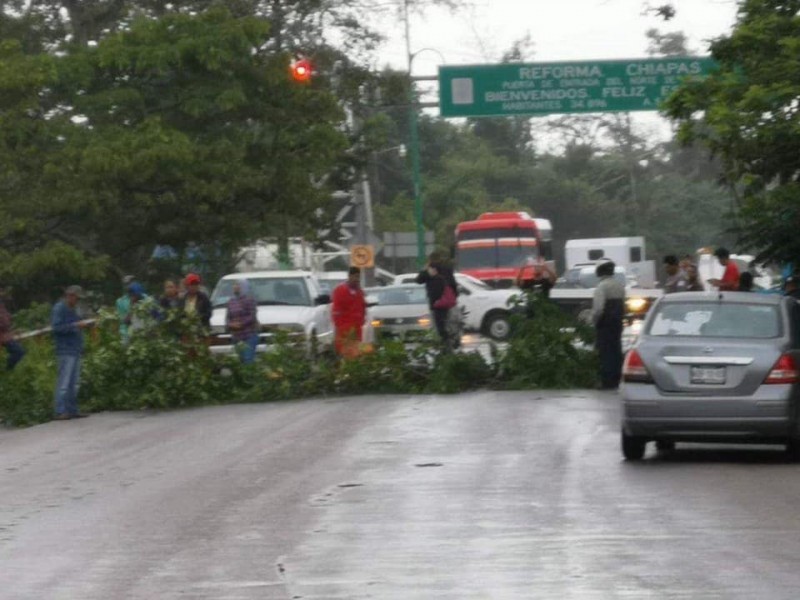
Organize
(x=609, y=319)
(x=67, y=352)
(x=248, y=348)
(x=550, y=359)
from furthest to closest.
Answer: (x=248, y=348) → (x=550, y=359) → (x=609, y=319) → (x=67, y=352)

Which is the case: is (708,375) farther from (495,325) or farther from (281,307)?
(495,325)

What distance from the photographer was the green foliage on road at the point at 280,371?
25.2 meters

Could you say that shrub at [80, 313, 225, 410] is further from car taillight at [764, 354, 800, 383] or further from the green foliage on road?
car taillight at [764, 354, 800, 383]

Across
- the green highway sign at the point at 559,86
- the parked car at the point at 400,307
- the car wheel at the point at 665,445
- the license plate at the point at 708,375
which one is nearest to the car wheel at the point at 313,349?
the car wheel at the point at 665,445

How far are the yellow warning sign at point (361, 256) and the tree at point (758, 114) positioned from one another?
810 inches

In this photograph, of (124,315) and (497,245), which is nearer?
(124,315)

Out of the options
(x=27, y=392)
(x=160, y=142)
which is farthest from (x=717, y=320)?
(x=160, y=142)

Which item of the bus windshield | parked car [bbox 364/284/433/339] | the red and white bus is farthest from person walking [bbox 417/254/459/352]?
the bus windshield

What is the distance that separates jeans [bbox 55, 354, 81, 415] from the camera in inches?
946

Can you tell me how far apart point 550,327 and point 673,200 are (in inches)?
3167

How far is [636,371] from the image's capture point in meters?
16.4

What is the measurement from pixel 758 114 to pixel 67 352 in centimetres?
946

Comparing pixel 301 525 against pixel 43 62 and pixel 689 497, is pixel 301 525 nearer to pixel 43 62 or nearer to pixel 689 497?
pixel 689 497

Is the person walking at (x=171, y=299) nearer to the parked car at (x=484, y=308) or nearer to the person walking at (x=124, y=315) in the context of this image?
the person walking at (x=124, y=315)
